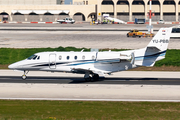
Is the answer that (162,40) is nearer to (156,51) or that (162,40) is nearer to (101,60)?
(156,51)

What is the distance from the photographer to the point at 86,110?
2328 centimetres

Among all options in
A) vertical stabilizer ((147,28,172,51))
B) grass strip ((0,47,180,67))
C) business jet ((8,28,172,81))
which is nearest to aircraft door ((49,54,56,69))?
business jet ((8,28,172,81))

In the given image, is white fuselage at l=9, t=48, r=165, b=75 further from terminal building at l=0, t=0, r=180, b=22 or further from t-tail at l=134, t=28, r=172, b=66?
terminal building at l=0, t=0, r=180, b=22

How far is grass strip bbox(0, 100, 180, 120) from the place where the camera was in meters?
21.5

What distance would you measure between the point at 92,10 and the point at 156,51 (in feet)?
429

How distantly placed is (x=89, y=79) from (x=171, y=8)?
131 metres

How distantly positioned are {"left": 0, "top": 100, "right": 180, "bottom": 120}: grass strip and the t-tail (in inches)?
347

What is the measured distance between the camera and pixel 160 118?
21.1m

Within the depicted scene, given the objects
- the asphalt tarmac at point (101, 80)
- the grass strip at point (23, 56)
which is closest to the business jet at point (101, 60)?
the asphalt tarmac at point (101, 80)

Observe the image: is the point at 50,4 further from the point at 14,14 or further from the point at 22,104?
the point at 22,104

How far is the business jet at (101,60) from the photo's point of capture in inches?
1323

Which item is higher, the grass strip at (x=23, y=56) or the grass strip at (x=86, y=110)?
the grass strip at (x=23, y=56)

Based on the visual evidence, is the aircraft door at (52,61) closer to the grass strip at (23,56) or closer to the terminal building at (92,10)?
the grass strip at (23,56)

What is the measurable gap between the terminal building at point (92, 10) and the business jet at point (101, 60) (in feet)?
404
